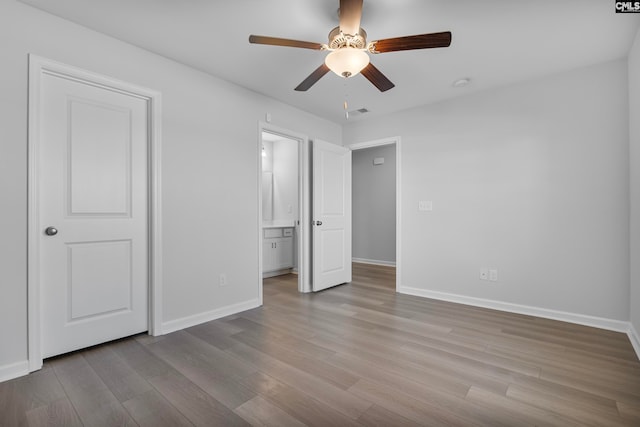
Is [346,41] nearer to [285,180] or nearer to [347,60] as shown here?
[347,60]

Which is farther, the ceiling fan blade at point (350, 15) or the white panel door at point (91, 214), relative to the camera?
the white panel door at point (91, 214)

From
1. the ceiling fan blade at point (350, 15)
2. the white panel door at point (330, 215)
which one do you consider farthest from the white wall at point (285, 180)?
the ceiling fan blade at point (350, 15)

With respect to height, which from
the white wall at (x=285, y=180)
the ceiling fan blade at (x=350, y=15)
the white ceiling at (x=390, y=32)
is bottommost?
the white wall at (x=285, y=180)

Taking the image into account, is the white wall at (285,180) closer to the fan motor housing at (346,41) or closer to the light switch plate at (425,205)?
the light switch plate at (425,205)

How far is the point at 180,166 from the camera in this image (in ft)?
9.52

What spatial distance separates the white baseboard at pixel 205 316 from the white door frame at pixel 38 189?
100mm

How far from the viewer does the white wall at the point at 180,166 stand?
6.66ft

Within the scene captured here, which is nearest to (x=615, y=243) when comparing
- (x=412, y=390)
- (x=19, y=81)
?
(x=412, y=390)

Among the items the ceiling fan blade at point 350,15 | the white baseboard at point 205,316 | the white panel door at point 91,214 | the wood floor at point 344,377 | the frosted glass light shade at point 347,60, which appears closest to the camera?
the wood floor at point 344,377

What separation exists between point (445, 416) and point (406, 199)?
2.94 m

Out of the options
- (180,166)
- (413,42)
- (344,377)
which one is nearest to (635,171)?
(413,42)

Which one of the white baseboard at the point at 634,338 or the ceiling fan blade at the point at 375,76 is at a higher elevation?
the ceiling fan blade at the point at 375,76

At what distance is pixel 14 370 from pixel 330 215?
3.43 meters

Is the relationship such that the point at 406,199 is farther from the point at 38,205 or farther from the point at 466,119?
the point at 38,205
